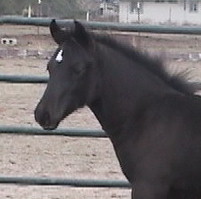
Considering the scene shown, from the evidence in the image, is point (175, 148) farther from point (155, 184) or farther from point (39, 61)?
point (39, 61)

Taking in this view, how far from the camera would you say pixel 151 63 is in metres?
4.48

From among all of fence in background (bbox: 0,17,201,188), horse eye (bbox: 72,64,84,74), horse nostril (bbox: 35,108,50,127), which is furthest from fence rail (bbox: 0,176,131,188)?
horse eye (bbox: 72,64,84,74)

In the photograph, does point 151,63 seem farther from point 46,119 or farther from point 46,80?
point 46,80

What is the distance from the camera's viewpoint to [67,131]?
5254 millimetres

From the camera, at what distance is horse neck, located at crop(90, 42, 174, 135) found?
4375 millimetres

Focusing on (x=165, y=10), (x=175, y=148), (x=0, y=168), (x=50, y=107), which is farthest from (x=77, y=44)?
(x=165, y=10)

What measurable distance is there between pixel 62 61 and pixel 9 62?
1437 centimetres

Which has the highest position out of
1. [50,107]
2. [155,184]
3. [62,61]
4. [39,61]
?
[62,61]

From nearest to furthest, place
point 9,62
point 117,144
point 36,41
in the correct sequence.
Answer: point 117,144, point 9,62, point 36,41

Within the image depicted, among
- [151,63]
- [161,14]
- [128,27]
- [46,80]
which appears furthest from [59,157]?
[161,14]

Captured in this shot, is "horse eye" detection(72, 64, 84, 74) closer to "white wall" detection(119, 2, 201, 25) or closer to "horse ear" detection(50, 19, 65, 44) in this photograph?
"horse ear" detection(50, 19, 65, 44)

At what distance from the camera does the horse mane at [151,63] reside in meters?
4.44

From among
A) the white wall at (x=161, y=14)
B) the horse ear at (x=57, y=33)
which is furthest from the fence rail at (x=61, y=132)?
the white wall at (x=161, y=14)

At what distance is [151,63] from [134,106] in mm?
306
